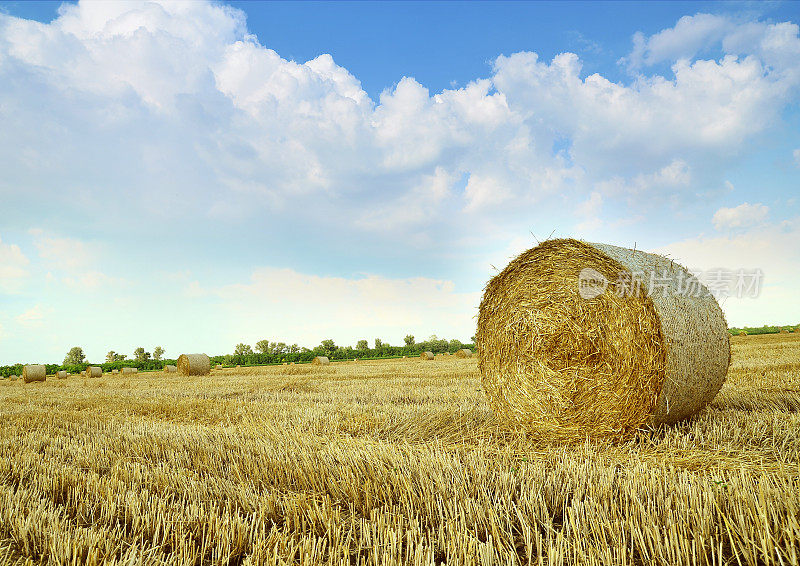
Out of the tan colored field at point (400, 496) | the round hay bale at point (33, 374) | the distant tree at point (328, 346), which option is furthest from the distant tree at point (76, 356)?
the tan colored field at point (400, 496)

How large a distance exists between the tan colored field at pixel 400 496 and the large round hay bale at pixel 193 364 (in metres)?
16.8

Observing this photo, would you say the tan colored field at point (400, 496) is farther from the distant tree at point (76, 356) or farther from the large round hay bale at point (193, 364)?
the distant tree at point (76, 356)

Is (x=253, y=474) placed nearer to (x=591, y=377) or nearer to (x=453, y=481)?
(x=453, y=481)

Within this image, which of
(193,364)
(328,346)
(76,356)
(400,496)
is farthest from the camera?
(76,356)

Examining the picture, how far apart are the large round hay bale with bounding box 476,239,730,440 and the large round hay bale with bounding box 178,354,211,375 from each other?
18.7 metres

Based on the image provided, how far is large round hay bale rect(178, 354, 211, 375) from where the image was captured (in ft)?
70.1

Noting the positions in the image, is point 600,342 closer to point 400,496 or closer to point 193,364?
point 400,496

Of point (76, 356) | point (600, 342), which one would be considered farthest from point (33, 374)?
point (76, 356)

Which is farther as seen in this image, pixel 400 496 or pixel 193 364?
pixel 193 364

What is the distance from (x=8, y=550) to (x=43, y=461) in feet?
6.86

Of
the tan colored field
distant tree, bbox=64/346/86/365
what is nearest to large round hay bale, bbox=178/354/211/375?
the tan colored field

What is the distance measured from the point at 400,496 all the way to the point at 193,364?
20761mm

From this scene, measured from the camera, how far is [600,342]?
5047 mm

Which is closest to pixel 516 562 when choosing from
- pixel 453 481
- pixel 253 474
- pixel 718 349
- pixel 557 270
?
pixel 453 481
